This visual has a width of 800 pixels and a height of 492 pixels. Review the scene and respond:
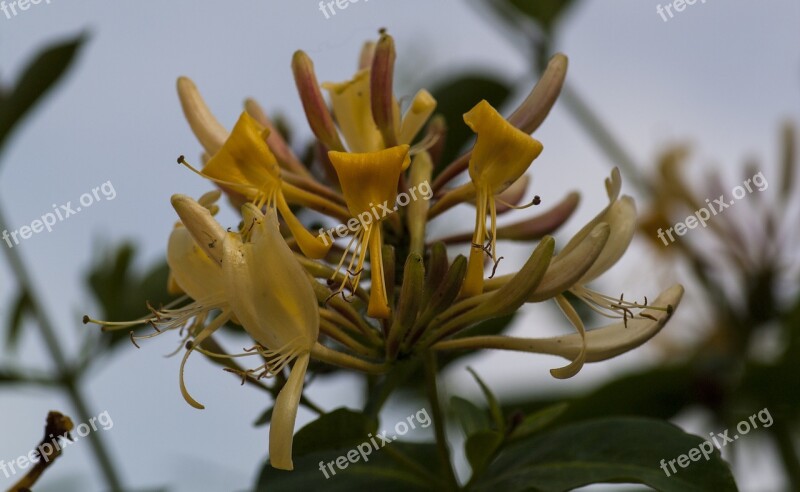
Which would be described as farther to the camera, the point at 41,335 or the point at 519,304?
the point at 41,335

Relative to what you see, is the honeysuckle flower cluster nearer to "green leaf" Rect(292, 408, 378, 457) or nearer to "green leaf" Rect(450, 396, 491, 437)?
"green leaf" Rect(292, 408, 378, 457)

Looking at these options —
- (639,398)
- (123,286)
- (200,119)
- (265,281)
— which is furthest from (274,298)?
(123,286)

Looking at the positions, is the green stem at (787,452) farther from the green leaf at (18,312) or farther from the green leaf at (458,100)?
the green leaf at (18,312)

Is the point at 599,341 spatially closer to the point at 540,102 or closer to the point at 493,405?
the point at 493,405

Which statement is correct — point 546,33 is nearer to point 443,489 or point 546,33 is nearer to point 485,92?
point 485,92

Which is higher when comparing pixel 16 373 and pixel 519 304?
pixel 16 373

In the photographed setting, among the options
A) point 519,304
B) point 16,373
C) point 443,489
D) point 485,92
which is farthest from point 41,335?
point 519,304
